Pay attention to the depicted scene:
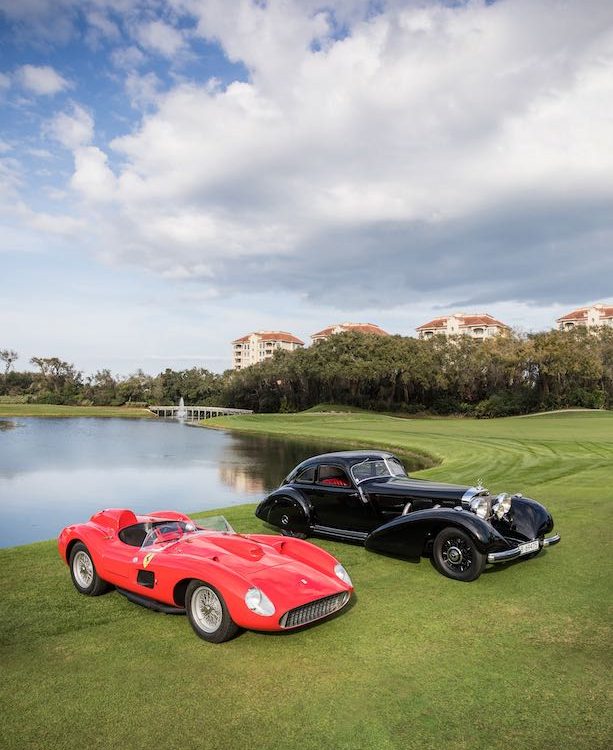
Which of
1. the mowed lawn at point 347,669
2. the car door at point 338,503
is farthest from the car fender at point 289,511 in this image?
the mowed lawn at point 347,669

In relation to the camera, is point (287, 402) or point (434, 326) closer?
point (287, 402)

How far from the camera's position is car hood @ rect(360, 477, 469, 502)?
27.0 feet

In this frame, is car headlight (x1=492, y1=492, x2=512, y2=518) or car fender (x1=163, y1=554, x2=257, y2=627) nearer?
car fender (x1=163, y1=554, x2=257, y2=627)

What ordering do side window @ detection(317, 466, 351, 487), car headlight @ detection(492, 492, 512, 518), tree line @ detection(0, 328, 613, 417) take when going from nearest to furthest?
car headlight @ detection(492, 492, 512, 518), side window @ detection(317, 466, 351, 487), tree line @ detection(0, 328, 613, 417)

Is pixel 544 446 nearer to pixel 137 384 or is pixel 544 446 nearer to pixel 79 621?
pixel 79 621

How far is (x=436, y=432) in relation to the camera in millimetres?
41188

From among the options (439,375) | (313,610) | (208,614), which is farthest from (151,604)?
(439,375)

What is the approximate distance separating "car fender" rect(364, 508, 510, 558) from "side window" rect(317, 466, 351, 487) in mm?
1251

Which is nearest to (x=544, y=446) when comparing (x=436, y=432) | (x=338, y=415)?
(x=436, y=432)

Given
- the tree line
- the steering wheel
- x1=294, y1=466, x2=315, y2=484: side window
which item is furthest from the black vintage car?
the tree line

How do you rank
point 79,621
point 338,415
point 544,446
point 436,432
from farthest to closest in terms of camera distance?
point 338,415, point 436,432, point 544,446, point 79,621

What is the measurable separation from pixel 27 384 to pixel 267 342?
254 ft

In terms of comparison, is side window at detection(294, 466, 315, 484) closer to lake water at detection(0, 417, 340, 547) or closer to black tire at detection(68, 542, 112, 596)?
black tire at detection(68, 542, 112, 596)

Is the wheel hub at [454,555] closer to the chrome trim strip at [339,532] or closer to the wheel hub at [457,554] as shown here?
the wheel hub at [457,554]
